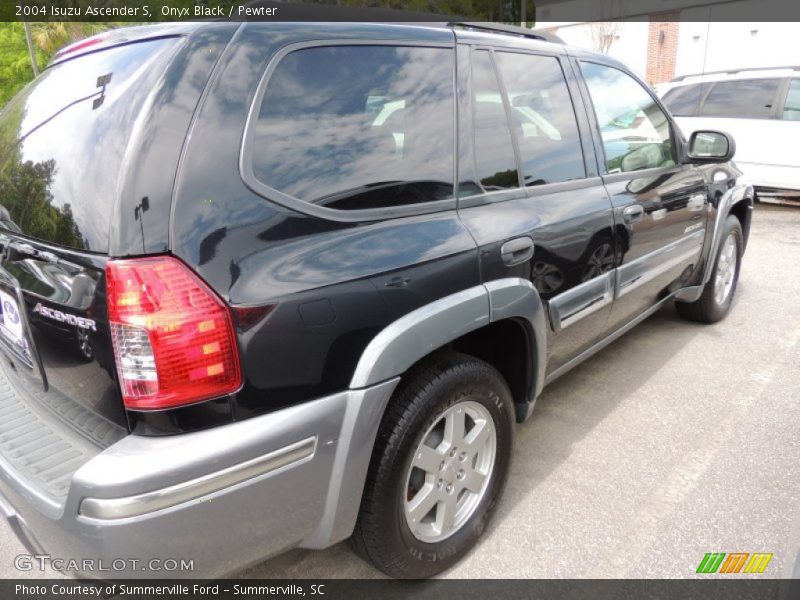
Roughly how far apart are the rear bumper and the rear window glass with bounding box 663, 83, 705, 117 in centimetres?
920

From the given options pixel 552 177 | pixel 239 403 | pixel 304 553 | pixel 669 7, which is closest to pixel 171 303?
pixel 239 403

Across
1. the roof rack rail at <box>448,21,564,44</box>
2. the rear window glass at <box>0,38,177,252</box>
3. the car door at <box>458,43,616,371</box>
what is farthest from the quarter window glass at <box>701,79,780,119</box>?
the rear window glass at <box>0,38,177,252</box>

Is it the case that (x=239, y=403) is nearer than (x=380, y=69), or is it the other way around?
(x=239, y=403)

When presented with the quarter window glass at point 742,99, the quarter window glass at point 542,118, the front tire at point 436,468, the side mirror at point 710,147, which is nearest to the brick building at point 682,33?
the quarter window glass at point 742,99

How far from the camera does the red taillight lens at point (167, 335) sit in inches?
54.8

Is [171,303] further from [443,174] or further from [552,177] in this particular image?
[552,177]

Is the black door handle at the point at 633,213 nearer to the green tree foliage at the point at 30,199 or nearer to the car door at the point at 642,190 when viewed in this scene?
the car door at the point at 642,190

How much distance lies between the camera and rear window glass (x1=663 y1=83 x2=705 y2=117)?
8977mm

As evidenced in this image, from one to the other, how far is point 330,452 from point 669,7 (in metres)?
27.4

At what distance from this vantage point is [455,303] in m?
1.90

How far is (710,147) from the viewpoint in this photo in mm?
3725

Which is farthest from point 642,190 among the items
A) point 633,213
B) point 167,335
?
point 167,335

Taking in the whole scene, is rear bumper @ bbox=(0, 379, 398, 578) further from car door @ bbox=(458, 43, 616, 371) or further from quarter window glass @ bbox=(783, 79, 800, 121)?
quarter window glass @ bbox=(783, 79, 800, 121)

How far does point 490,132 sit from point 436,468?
4.25 feet
